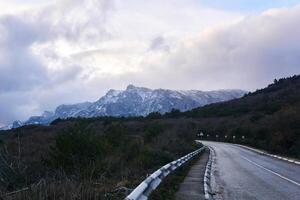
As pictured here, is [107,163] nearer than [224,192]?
No

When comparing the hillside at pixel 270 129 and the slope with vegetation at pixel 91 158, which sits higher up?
the hillside at pixel 270 129

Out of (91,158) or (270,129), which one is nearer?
(91,158)

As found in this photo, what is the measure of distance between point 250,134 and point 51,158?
202 ft

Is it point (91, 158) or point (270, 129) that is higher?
point (270, 129)

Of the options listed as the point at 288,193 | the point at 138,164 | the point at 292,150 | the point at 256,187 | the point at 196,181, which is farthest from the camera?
the point at 292,150

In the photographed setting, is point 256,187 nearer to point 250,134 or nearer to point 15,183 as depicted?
point 15,183

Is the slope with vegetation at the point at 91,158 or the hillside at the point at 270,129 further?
the hillside at the point at 270,129

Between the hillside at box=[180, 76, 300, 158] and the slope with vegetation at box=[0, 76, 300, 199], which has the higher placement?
the hillside at box=[180, 76, 300, 158]

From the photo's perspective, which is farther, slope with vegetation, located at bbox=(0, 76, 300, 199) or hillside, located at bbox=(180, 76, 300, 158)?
hillside, located at bbox=(180, 76, 300, 158)

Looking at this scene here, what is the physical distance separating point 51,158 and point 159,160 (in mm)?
5593

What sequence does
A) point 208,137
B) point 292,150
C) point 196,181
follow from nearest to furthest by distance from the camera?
point 196,181 → point 292,150 → point 208,137

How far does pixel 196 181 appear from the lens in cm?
1933

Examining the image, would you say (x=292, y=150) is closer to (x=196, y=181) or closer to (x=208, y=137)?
(x=196, y=181)

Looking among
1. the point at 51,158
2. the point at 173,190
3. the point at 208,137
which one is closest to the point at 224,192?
the point at 173,190
